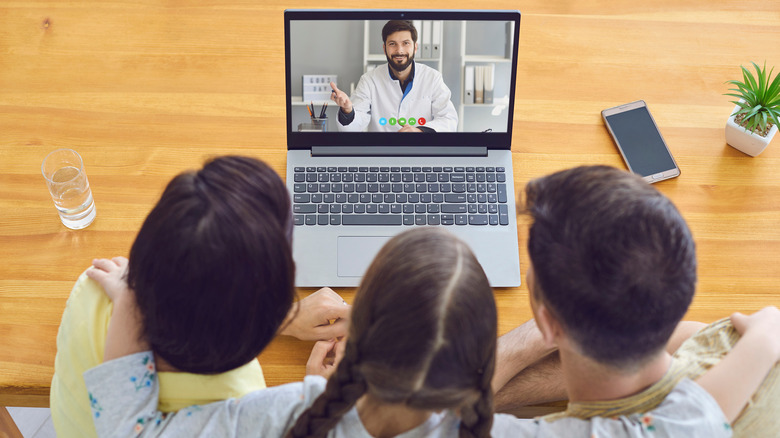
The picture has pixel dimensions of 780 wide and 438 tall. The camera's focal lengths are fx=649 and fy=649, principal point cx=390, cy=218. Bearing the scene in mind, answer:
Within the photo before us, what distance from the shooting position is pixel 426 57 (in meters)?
1.11

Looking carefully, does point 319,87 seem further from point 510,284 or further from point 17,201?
point 17,201

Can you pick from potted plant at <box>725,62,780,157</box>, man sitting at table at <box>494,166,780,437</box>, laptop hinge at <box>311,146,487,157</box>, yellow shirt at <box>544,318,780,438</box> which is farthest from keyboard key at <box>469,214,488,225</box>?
potted plant at <box>725,62,780,157</box>

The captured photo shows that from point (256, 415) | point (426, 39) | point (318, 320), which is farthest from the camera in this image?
point (426, 39)

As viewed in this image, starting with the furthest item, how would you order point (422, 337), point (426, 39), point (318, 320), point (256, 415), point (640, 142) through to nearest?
point (640, 142), point (426, 39), point (318, 320), point (256, 415), point (422, 337)

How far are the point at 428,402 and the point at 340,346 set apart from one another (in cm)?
30

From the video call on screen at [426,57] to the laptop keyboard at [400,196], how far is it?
0.39 ft

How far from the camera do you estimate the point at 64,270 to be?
1076mm

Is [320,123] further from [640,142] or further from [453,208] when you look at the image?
[640,142]

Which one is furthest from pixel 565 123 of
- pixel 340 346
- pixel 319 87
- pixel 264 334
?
pixel 264 334

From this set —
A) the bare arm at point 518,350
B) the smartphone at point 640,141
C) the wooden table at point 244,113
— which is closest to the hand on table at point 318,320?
the wooden table at point 244,113

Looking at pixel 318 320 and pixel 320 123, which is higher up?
pixel 320 123

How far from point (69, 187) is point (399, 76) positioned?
0.58 metres

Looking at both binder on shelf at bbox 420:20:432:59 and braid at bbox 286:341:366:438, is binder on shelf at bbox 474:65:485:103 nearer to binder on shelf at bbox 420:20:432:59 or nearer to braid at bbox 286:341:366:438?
binder on shelf at bbox 420:20:432:59

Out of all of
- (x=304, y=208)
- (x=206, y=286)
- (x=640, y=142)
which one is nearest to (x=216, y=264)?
(x=206, y=286)
